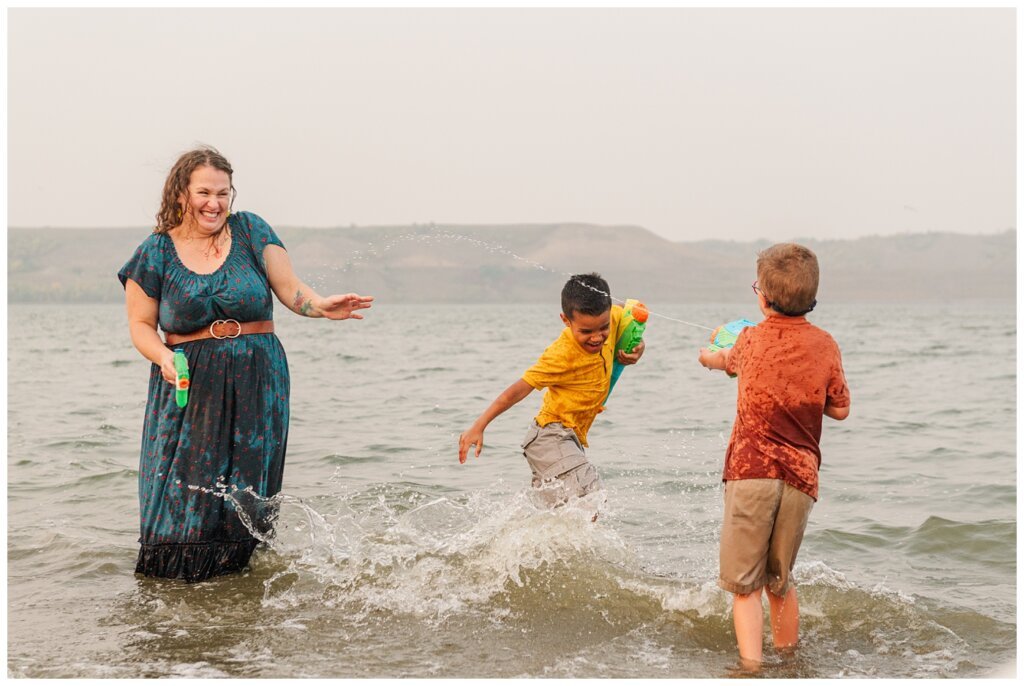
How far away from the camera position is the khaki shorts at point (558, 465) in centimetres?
542

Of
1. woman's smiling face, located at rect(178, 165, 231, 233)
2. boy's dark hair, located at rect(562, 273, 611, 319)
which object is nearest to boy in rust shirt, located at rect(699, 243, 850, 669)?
boy's dark hair, located at rect(562, 273, 611, 319)

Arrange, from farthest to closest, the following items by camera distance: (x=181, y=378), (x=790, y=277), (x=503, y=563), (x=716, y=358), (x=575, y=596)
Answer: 1. (x=503, y=563)
2. (x=575, y=596)
3. (x=181, y=378)
4. (x=716, y=358)
5. (x=790, y=277)

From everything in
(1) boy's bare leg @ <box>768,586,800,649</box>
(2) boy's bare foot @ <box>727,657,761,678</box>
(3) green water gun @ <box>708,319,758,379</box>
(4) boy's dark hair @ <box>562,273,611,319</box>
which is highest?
(4) boy's dark hair @ <box>562,273,611,319</box>

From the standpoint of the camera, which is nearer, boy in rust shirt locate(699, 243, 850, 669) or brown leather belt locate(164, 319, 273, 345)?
boy in rust shirt locate(699, 243, 850, 669)

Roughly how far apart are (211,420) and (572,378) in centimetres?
175

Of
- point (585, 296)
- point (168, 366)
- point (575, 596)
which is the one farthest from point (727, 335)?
point (168, 366)

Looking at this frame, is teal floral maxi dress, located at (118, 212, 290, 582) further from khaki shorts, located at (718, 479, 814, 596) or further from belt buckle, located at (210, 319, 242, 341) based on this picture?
khaki shorts, located at (718, 479, 814, 596)

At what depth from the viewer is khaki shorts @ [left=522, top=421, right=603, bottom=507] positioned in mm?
5422

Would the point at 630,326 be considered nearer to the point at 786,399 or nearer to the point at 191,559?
the point at 786,399

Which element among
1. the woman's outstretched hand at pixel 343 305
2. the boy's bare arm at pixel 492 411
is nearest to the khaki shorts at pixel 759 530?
the boy's bare arm at pixel 492 411

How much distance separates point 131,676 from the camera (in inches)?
162

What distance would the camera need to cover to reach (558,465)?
214 inches

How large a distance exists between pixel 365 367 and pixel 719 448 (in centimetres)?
1055

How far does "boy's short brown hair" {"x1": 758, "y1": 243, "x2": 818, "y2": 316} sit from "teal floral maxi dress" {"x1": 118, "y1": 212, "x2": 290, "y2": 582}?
2.40 m
